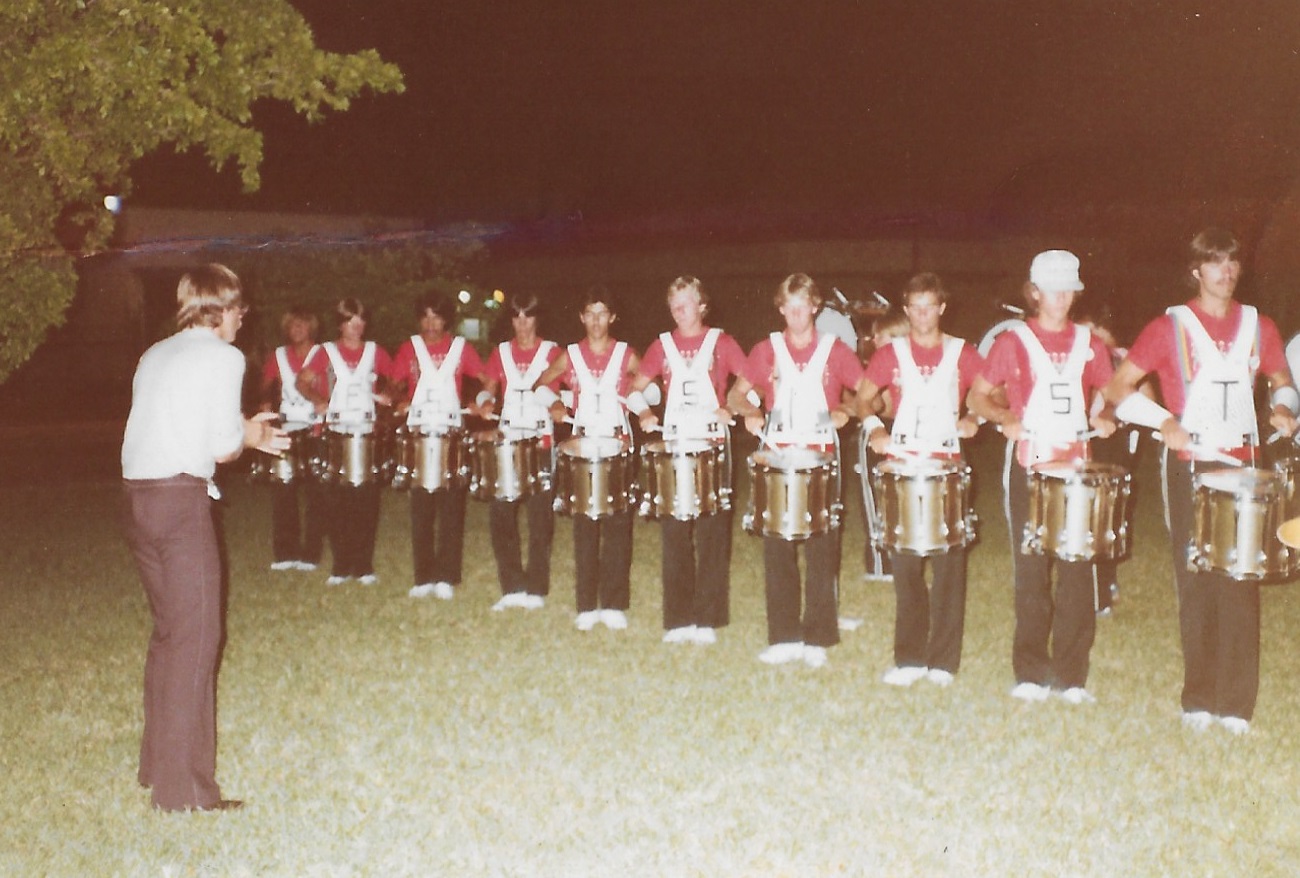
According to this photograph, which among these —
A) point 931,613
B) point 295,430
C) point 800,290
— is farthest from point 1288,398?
point 295,430

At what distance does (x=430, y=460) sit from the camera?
8375mm

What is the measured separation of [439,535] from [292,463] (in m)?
1.50

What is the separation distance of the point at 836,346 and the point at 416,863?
11.4 ft

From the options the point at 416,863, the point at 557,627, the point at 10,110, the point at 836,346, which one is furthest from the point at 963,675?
the point at 10,110

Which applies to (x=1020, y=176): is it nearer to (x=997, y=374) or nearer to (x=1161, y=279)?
(x=1161, y=279)

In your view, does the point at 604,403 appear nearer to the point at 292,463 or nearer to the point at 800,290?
the point at 800,290

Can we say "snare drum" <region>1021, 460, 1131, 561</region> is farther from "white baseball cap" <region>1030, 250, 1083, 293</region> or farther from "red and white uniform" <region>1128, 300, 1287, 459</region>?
"white baseball cap" <region>1030, 250, 1083, 293</region>

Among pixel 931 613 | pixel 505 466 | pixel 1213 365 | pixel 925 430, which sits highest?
pixel 1213 365

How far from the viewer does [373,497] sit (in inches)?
367

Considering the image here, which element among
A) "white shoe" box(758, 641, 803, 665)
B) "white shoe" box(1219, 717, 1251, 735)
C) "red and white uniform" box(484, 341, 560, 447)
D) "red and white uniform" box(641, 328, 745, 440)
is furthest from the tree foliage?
"white shoe" box(1219, 717, 1251, 735)

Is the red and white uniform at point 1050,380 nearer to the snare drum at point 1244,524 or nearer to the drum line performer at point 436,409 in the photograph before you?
the snare drum at point 1244,524

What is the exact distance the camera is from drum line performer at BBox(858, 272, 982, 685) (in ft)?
20.7

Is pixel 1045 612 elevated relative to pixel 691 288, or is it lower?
lower

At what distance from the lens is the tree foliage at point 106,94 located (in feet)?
22.7
